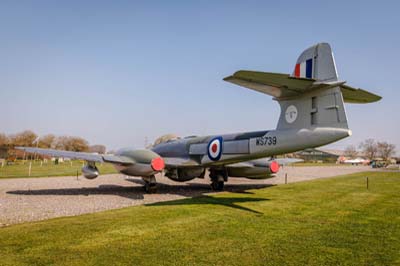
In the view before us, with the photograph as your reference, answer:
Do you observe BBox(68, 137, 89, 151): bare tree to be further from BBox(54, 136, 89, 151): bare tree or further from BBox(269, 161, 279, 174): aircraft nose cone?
BBox(269, 161, 279, 174): aircraft nose cone

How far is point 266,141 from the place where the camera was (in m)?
10.2

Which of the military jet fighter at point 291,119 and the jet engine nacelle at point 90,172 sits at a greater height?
the military jet fighter at point 291,119

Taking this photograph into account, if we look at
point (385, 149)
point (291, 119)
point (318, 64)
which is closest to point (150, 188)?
point (291, 119)

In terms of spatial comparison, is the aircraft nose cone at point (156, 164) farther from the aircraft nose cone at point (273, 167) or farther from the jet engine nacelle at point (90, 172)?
the aircraft nose cone at point (273, 167)

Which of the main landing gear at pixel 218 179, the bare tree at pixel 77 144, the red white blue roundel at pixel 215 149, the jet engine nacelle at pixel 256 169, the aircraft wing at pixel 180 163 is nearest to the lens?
the red white blue roundel at pixel 215 149

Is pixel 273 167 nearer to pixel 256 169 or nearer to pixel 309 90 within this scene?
pixel 256 169

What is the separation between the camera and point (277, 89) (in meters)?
9.05

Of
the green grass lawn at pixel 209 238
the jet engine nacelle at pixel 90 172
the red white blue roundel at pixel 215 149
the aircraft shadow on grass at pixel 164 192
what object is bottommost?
the aircraft shadow on grass at pixel 164 192

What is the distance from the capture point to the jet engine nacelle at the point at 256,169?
51.2 ft

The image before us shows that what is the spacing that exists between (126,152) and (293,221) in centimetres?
882

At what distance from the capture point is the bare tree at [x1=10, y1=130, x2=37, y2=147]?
79.6m

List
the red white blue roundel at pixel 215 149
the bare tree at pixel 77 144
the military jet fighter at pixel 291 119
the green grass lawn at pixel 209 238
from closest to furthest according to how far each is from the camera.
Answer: the green grass lawn at pixel 209 238
the military jet fighter at pixel 291 119
the red white blue roundel at pixel 215 149
the bare tree at pixel 77 144

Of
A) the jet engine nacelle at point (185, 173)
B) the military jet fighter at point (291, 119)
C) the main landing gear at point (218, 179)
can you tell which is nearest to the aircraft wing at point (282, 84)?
the military jet fighter at point (291, 119)

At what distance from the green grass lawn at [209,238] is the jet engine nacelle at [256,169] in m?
6.62
